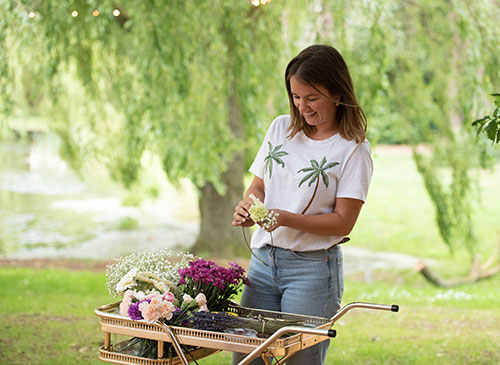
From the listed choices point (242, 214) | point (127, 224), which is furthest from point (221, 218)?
point (242, 214)

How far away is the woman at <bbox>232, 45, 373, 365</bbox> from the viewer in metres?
2.28

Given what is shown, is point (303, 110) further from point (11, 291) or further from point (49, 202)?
point (49, 202)

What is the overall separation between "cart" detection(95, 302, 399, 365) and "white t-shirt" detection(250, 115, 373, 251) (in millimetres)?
264

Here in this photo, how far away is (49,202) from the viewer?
14430mm

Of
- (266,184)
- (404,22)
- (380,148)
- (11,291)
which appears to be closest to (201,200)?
(11,291)

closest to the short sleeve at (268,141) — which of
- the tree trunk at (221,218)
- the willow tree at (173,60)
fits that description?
the willow tree at (173,60)

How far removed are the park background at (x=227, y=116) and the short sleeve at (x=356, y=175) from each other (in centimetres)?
208

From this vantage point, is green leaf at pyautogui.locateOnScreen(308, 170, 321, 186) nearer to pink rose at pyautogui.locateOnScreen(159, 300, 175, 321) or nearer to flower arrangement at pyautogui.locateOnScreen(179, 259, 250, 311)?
flower arrangement at pyautogui.locateOnScreen(179, 259, 250, 311)

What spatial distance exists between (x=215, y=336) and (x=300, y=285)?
0.40m

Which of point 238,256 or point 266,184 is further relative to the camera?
point 238,256

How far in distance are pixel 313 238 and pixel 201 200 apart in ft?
20.8

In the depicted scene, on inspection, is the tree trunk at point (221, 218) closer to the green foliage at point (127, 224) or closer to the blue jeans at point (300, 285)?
the green foliage at point (127, 224)

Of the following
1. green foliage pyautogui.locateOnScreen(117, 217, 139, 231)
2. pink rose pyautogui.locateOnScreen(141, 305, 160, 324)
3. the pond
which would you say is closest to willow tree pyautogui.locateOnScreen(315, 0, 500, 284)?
pink rose pyautogui.locateOnScreen(141, 305, 160, 324)

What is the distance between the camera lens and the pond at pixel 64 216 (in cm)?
1121
